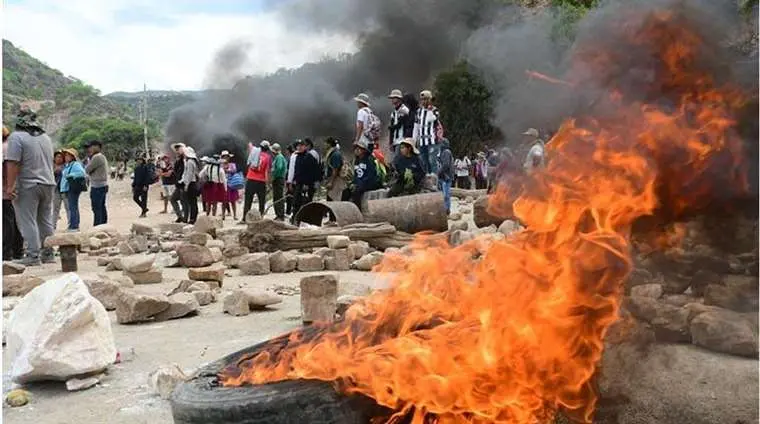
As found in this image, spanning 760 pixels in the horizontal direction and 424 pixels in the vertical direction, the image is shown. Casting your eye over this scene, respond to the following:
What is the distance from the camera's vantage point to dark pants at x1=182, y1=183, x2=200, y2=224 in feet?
53.7

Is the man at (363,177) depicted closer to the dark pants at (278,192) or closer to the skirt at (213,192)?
the dark pants at (278,192)

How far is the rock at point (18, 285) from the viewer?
737cm

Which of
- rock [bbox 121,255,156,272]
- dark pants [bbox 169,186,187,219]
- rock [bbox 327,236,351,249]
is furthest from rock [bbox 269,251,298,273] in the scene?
dark pants [bbox 169,186,187,219]

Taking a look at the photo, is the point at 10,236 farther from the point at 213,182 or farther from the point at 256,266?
the point at 213,182

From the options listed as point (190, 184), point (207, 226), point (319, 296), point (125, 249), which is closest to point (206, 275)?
point (319, 296)

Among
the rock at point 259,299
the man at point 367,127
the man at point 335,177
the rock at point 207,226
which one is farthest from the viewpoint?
the man at point 335,177

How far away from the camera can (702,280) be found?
4.59 meters

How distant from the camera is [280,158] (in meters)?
16.6

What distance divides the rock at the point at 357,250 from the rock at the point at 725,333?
5.64 meters

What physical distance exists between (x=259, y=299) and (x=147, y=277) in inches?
99.9

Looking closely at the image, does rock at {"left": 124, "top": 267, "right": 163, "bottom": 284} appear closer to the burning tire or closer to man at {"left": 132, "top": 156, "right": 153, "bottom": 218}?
the burning tire

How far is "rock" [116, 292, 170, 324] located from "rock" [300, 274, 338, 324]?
1346 mm

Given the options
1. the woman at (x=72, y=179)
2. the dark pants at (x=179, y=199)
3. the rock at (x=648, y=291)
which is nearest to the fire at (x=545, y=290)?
the rock at (x=648, y=291)

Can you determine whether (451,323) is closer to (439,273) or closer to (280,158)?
(439,273)
